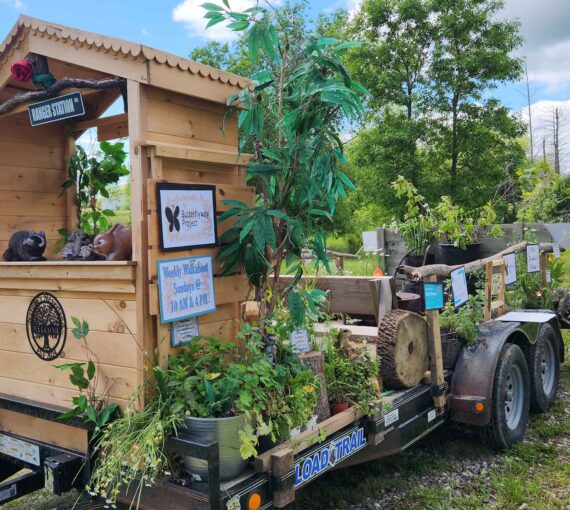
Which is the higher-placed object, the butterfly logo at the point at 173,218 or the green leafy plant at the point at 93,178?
the green leafy plant at the point at 93,178

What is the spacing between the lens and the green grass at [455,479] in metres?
3.52

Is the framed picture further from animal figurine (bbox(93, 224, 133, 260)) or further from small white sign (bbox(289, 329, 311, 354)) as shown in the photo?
small white sign (bbox(289, 329, 311, 354))

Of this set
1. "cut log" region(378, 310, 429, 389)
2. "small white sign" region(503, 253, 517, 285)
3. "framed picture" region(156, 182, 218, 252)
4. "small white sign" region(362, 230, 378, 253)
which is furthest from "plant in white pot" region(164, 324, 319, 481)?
"small white sign" region(362, 230, 378, 253)

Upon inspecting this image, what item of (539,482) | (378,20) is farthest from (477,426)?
(378,20)

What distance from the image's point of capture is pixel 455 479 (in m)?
3.84

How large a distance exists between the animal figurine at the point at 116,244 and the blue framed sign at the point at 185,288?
0.98 feet

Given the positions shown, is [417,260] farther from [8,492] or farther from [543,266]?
[8,492]

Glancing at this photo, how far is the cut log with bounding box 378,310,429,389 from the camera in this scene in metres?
Answer: 3.36

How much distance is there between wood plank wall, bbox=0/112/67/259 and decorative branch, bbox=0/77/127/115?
217mm

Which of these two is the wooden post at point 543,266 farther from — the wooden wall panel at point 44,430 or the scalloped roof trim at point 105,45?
the wooden wall panel at point 44,430

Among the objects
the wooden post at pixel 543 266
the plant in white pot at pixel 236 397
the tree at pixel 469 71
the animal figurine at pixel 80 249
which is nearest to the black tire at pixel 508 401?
the wooden post at pixel 543 266

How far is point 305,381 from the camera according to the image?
263cm

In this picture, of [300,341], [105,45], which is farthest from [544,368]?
[105,45]

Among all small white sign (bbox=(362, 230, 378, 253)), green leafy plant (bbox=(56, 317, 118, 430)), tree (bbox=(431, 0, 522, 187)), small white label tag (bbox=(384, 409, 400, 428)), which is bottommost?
small white label tag (bbox=(384, 409, 400, 428))
